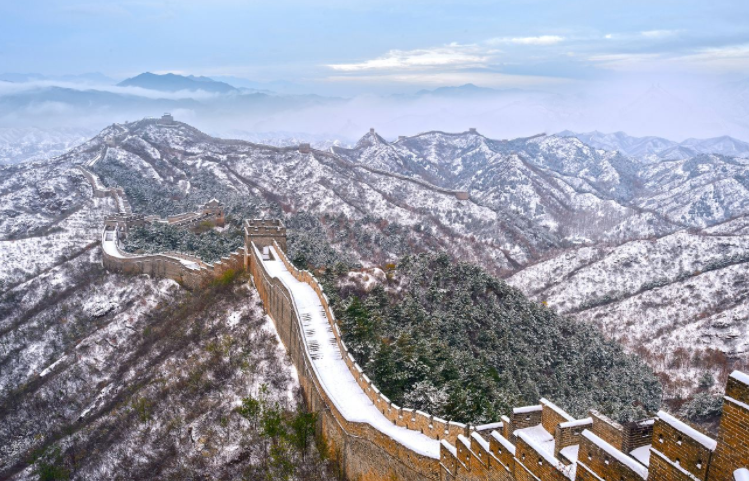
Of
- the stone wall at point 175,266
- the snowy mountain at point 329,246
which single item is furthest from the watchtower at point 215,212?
the stone wall at point 175,266

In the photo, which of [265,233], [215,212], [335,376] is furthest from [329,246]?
[335,376]

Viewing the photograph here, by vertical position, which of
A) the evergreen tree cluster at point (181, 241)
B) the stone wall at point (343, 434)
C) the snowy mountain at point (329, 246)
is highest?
the stone wall at point (343, 434)

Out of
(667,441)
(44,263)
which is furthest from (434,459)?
(44,263)

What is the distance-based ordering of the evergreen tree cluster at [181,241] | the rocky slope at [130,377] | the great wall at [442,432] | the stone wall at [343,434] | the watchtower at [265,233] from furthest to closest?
1. the evergreen tree cluster at [181,241]
2. the watchtower at [265,233]
3. the rocky slope at [130,377]
4. the stone wall at [343,434]
5. the great wall at [442,432]

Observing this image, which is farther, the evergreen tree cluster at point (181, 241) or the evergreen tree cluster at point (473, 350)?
the evergreen tree cluster at point (181, 241)

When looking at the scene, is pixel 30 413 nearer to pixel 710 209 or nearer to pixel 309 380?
pixel 309 380

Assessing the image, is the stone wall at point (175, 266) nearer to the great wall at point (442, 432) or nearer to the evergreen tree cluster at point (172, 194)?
the great wall at point (442, 432)
